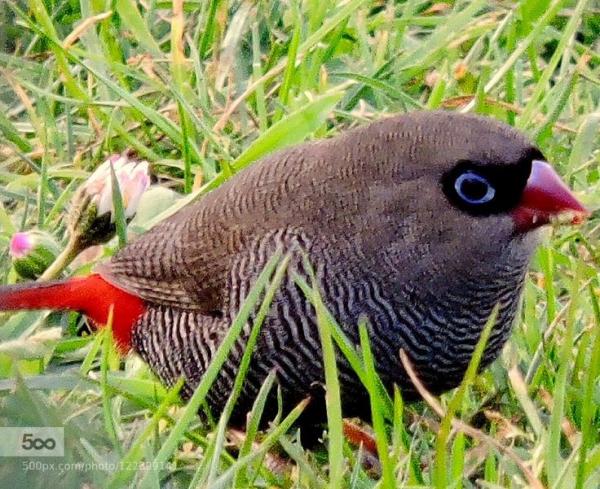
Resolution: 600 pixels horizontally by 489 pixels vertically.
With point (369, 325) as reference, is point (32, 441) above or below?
below

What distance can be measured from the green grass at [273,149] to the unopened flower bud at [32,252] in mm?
108

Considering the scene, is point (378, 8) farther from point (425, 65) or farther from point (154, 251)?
point (154, 251)

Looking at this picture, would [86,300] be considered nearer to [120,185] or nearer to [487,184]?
[120,185]

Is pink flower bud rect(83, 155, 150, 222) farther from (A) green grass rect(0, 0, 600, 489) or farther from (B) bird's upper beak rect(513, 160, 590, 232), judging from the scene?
(B) bird's upper beak rect(513, 160, 590, 232)

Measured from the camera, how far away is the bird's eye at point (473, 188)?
96.9 inches

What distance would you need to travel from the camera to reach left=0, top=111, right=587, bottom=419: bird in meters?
2.46

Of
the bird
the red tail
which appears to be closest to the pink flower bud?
the red tail

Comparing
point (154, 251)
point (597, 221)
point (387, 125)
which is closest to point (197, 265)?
point (154, 251)

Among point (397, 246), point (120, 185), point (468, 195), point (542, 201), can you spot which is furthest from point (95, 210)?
point (542, 201)

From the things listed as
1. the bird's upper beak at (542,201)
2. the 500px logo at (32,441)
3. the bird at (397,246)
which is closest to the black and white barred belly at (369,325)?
the bird at (397,246)

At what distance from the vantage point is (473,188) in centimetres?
247

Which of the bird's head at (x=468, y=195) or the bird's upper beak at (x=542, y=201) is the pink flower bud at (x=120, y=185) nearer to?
the bird's head at (x=468, y=195)

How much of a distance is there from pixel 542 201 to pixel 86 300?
104cm

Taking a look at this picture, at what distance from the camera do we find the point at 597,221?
3.43 meters
